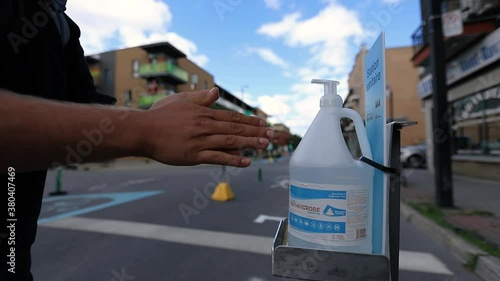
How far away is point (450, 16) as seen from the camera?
5.50 meters

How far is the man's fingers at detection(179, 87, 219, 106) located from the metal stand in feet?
1.58

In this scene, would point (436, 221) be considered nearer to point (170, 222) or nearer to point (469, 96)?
point (170, 222)

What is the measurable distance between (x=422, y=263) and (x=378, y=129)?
323cm

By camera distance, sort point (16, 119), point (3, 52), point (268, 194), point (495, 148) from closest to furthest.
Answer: point (16, 119), point (3, 52), point (268, 194), point (495, 148)

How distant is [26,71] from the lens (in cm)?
90

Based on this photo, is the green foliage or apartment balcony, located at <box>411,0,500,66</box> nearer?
the green foliage

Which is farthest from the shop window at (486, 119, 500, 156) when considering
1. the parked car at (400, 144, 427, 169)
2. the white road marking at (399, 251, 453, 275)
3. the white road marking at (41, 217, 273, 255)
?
the white road marking at (41, 217, 273, 255)

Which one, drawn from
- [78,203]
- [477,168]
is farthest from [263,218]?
[477,168]

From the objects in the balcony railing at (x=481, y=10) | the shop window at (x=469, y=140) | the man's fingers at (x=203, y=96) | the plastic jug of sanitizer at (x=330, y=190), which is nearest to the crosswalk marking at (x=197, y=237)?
the plastic jug of sanitizer at (x=330, y=190)

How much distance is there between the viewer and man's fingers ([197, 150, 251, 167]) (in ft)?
2.43

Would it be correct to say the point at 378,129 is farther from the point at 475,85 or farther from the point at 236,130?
the point at 475,85

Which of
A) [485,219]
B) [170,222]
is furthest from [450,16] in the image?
[170,222]

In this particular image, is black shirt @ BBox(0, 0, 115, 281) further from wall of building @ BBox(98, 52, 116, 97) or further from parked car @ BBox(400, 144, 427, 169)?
parked car @ BBox(400, 144, 427, 169)

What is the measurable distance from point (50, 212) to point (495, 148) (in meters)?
12.5
